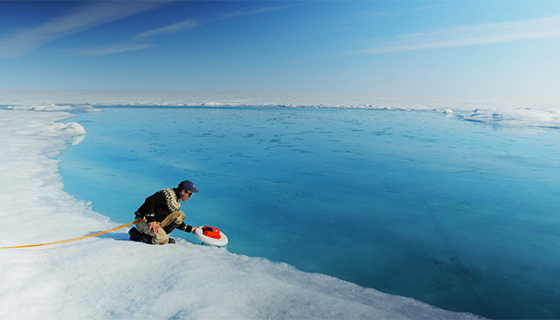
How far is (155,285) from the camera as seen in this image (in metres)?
2.90

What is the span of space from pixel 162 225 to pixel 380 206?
368cm

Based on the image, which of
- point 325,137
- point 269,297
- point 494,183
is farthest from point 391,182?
point 325,137

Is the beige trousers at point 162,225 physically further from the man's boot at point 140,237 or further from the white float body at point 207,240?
the white float body at point 207,240

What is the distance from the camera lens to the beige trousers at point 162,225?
371 cm

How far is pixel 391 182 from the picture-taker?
281 inches

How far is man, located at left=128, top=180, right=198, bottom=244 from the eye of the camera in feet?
11.5

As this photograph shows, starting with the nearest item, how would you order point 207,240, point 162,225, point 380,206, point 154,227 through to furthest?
point 154,227 → point 162,225 → point 207,240 → point 380,206

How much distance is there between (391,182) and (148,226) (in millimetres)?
5278

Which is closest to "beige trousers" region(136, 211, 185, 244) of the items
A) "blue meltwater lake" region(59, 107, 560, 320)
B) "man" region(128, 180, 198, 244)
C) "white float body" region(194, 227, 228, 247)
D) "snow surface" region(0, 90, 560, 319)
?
"man" region(128, 180, 198, 244)

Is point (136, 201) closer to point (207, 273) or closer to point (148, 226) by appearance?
point (148, 226)

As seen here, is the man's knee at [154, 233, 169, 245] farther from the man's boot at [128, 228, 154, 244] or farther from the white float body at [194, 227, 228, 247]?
the white float body at [194, 227, 228, 247]

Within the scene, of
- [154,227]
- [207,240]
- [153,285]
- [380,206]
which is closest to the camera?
[153,285]

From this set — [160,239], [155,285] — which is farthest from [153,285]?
[160,239]

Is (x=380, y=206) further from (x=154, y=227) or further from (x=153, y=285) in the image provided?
(x=153, y=285)
